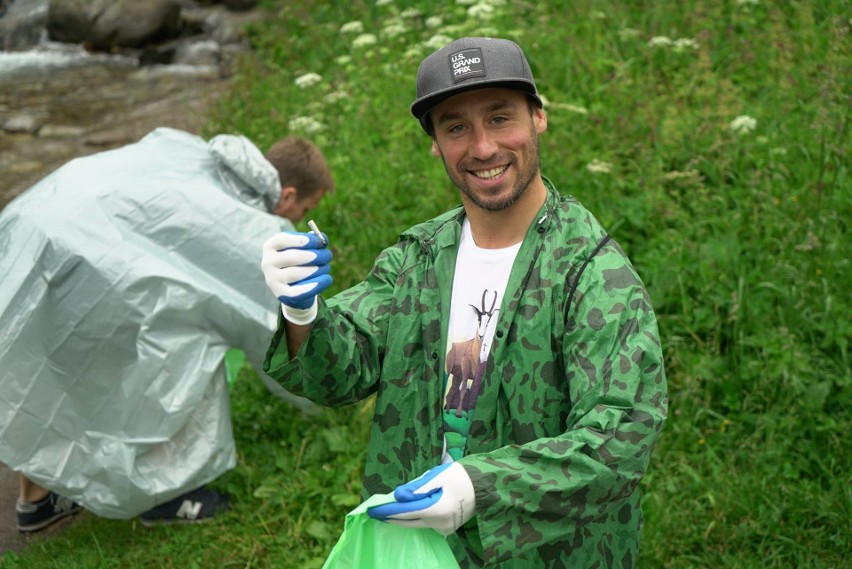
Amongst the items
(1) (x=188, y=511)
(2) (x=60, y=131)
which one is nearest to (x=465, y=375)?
(1) (x=188, y=511)

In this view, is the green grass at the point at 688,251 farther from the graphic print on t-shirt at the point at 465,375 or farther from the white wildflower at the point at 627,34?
the graphic print on t-shirt at the point at 465,375

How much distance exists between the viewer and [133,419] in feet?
11.7

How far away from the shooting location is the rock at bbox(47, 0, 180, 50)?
1142 centimetres

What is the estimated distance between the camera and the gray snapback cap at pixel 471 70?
2.02 meters

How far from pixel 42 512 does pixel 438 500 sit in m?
2.69

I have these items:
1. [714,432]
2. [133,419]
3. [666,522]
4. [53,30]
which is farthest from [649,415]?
[53,30]

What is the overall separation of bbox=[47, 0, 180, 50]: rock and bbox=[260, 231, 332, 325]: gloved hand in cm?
1026

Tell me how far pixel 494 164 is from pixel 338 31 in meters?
6.61

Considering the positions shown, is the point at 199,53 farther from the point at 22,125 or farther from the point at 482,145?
the point at 482,145

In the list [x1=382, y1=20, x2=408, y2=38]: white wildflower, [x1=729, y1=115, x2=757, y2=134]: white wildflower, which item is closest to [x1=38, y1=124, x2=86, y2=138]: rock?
[x1=382, y1=20, x2=408, y2=38]: white wildflower

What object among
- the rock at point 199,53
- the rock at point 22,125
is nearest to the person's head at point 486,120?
the rock at point 22,125

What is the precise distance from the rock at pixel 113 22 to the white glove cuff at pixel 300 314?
33.7 feet

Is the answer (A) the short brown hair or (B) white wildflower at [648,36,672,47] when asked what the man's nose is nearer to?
(A) the short brown hair

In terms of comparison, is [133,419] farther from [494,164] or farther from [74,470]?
Answer: [494,164]
